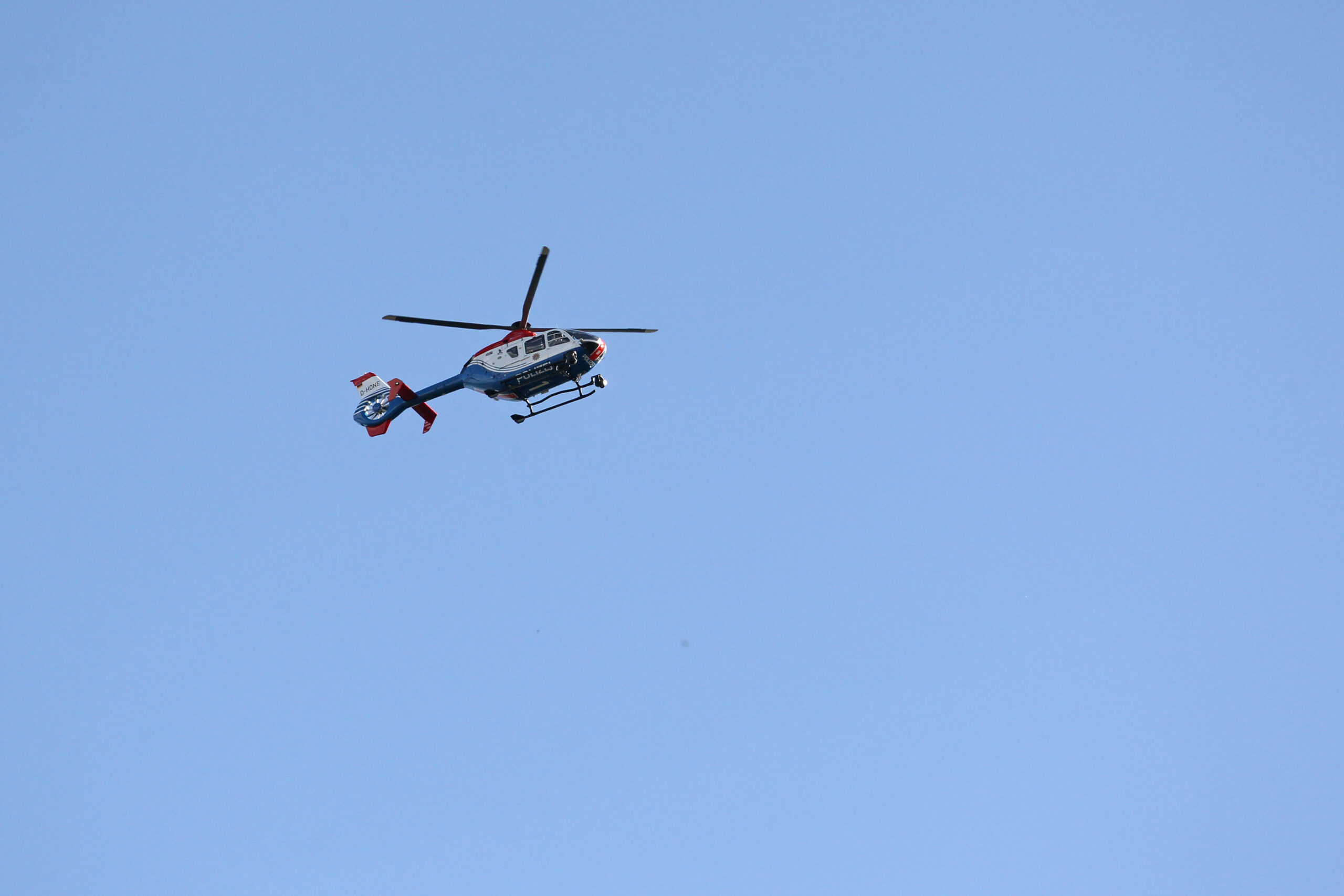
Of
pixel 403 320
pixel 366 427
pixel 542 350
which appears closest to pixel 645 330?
pixel 542 350

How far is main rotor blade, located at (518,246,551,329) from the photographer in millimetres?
29031

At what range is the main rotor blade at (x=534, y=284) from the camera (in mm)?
29031

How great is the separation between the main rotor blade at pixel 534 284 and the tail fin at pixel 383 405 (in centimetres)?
492

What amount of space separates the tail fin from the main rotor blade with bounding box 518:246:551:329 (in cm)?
492

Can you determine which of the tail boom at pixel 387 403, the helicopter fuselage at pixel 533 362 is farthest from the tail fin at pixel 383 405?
the helicopter fuselage at pixel 533 362

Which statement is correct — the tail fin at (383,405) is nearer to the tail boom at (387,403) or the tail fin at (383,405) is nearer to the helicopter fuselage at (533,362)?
the tail boom at (387,403)

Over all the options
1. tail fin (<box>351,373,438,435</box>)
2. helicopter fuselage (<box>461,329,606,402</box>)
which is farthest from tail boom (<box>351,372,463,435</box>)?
helicopter fuselage (<box>461,329,606,402</box>)

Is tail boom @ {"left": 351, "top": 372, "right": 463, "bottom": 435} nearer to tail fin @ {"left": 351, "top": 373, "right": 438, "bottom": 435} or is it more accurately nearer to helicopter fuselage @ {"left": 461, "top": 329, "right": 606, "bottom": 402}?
tail fin @ {"left": 351, "top": 373, "right": 438, "bottom": 435}

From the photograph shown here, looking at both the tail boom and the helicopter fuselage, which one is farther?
the tail boom

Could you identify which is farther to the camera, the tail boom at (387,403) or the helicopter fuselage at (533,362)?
the tail boom at (387,403)

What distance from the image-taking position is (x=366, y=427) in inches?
1353

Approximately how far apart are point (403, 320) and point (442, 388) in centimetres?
456

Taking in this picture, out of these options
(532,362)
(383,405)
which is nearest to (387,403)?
(383,405)

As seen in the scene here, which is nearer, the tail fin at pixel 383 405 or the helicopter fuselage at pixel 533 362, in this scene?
the helicopter fuselage at pixel 533 362
